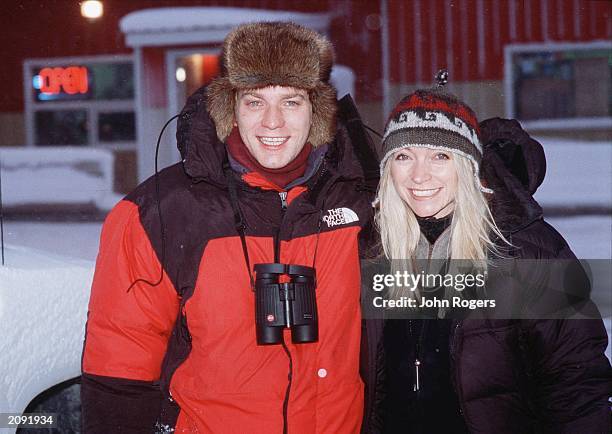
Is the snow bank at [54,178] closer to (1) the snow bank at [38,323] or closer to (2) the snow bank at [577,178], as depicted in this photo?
(1) the snow bank at [38,323]

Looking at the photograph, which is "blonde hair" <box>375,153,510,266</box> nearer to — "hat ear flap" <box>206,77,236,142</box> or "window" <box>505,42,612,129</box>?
"hat ear flap" <box>206,77,236,142</box>

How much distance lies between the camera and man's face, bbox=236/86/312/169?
2.00 m

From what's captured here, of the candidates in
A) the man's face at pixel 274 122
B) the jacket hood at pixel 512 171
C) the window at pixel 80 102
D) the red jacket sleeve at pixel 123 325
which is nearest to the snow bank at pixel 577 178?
the jacket hood at pixel 512 171

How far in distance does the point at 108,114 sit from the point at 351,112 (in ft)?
4.72

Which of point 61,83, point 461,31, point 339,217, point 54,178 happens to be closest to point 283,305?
point 339,217

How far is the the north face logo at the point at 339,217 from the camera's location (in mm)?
1994

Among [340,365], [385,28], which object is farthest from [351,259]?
[385,28]

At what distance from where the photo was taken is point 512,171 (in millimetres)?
2006

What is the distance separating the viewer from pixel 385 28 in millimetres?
3115

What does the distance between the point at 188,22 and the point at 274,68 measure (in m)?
1.69

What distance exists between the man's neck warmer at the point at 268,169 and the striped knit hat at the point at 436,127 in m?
0.23

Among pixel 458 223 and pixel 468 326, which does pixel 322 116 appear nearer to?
pixel 458 223

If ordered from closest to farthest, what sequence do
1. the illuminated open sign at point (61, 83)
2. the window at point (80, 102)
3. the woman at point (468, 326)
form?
the woman at point (468, 326), the window at point (80, 102), the illuminated open sign at point (61, 83)

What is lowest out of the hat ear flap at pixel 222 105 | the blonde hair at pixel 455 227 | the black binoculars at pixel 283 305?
the black binoculars at pixel 283 305
